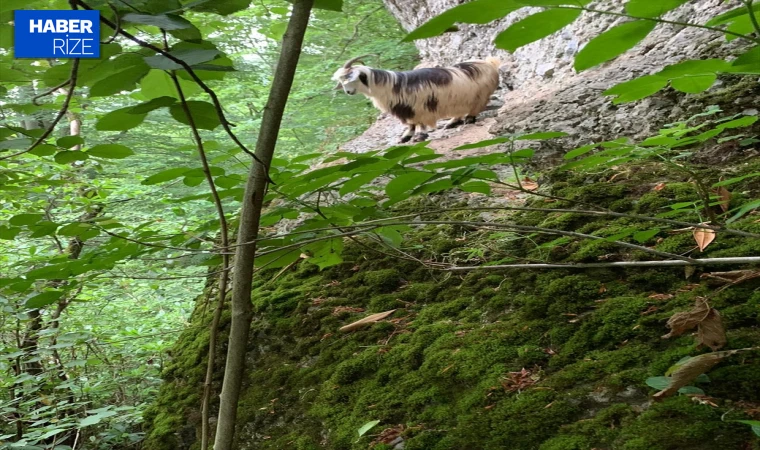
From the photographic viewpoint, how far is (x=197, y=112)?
934mm

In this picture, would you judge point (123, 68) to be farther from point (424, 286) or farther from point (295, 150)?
point (295, 150)

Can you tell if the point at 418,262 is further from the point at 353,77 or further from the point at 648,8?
the point at 353,77

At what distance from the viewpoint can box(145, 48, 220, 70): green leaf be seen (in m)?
0.67

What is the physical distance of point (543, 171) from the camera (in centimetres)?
288

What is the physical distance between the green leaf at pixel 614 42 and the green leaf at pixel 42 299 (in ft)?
4.56

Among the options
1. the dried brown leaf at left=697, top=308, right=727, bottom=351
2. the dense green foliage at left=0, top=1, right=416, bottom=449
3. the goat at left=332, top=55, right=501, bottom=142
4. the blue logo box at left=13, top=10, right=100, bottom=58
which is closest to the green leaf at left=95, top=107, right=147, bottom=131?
the dense green foliage at left=0, top=1, right=416, bottom=449

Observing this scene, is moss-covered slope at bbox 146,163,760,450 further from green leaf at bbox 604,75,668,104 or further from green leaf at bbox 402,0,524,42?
green leaf at bbox 402,0,524,42

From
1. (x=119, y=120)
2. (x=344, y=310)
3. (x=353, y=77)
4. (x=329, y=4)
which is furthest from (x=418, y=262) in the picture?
(x=353, y=77)

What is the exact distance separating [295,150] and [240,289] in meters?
9.03

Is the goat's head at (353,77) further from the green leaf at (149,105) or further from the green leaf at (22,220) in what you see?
the green leaf at (149,105)

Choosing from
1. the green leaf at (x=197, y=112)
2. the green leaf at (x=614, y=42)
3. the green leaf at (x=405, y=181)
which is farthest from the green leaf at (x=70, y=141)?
Answer: the green leaf at (x=614, y=42)

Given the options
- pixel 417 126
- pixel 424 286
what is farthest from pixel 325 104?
pixel 424 286

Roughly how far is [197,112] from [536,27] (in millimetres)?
686

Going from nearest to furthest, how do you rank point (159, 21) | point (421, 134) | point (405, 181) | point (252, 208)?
point (159, 21) < point (405, 181) < point (252, 208) < point (421, 134)
